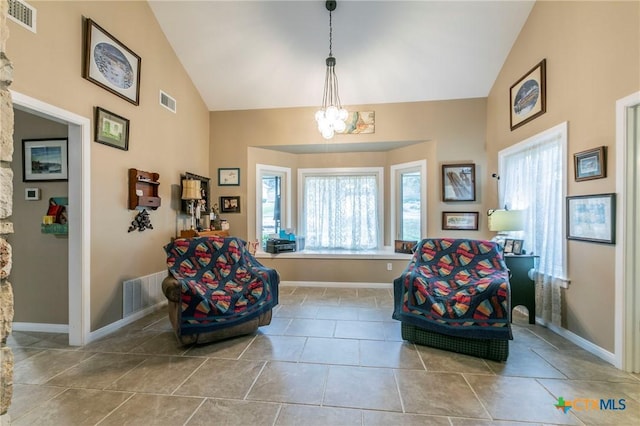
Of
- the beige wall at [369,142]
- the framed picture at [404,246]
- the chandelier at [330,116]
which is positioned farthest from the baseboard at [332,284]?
the chandelier at [330,116]

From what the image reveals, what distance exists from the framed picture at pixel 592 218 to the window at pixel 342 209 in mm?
2722

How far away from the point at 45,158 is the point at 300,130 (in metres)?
3.23

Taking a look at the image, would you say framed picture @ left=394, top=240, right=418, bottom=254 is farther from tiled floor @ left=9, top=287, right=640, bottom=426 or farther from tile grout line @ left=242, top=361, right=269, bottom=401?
tile grout line @ left=242, top=361, right=269, bottom=401

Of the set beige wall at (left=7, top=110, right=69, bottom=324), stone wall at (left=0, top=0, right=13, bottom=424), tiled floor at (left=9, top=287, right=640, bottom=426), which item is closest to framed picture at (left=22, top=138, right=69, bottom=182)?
beige wall at (left=7, top=110, right=69, bottom=324)

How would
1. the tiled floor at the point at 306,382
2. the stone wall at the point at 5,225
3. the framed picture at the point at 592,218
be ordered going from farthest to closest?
the framed picture at the point at 592,218
the tiled floor at the point at 306,382
the stone wall at the point at 5,225

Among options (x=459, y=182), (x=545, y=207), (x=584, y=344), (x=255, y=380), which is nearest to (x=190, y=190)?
(x=255, y=380)

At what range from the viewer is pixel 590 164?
2.49 m

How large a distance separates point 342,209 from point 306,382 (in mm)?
3365

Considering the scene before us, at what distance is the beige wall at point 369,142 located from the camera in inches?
171

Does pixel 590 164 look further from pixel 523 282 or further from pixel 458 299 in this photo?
pixel 458 299

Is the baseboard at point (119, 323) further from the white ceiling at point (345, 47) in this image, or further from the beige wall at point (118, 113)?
the white ceiling at point (345, 47)

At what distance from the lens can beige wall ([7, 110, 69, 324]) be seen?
9.63 ft

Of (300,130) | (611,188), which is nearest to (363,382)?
(611,188)

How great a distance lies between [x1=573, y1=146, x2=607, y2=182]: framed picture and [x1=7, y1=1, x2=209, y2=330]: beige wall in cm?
463
